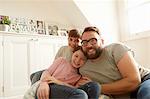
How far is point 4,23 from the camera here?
309 cm

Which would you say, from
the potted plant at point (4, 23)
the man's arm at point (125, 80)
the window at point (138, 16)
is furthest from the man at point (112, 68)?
the window at point (138, 16)

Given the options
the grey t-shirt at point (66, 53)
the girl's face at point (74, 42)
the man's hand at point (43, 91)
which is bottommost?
the man's hand at point (43, 91)

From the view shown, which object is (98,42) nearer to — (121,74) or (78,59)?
(78,59)

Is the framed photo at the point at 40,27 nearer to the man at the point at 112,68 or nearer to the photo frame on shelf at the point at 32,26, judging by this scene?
the photo frame on shelf at the point at 32,26

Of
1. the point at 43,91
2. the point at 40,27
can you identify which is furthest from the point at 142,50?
the point at 43,91

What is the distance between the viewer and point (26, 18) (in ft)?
11.7

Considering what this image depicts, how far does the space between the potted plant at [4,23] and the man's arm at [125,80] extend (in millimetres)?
2006

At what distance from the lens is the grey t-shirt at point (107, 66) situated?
1.63 m

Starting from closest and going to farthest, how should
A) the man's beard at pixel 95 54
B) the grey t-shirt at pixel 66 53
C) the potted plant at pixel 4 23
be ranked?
the man's beard at pixel 95 54
the grey t-shirt at pixel 66 53
the potted plant at pixel 4 23

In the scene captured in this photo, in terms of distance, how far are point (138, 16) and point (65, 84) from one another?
2648 mm

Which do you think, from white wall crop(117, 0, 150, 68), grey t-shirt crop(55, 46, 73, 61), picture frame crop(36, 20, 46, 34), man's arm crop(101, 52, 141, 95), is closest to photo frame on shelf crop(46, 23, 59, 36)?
picture frame crop(36, 20, 46, 34)

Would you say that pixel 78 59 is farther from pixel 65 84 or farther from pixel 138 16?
pixel 138 16

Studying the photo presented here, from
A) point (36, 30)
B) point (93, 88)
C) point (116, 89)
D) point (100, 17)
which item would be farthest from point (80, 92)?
point (100, 17)

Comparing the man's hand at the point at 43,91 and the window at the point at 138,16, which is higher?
the window at the point at 138,16
